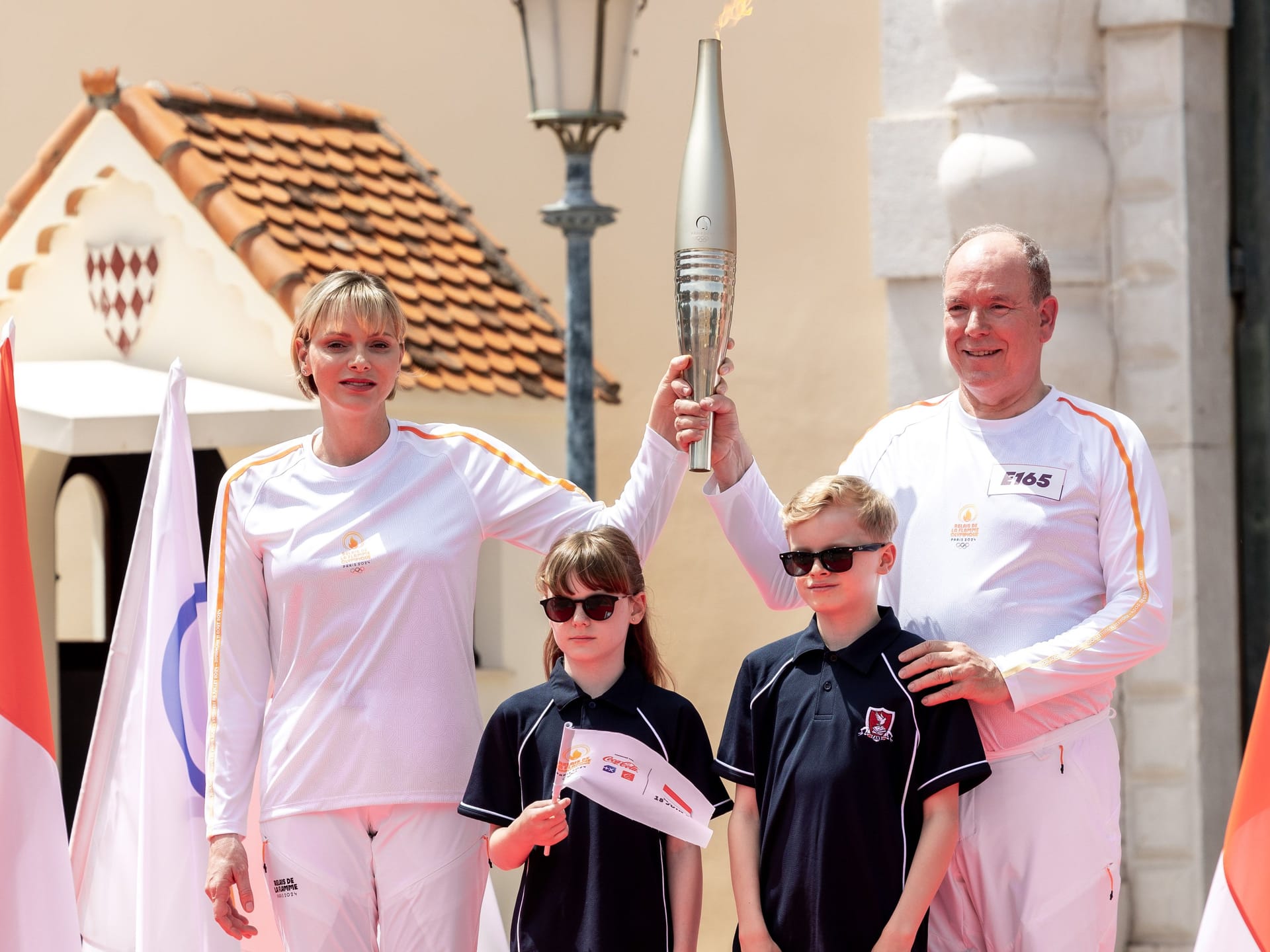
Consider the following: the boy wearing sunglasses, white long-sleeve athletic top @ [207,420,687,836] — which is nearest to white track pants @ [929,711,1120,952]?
the boy wearing sunglasses

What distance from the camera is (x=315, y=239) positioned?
6777mm

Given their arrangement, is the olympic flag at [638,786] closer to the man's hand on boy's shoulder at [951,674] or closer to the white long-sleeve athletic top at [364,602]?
the white long-sleeve athletic top at [364,602]

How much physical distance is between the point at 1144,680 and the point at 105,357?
407cm

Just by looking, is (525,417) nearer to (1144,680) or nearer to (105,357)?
(105,357)

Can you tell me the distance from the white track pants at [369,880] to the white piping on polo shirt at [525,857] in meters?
0.15

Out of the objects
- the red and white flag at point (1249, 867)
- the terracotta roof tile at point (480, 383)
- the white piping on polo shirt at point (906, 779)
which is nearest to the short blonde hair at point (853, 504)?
the white piping on polo shirt at point (906, 779)

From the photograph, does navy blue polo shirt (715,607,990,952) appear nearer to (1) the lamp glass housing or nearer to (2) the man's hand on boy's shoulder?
(2) the man's hand on boy's shoulder

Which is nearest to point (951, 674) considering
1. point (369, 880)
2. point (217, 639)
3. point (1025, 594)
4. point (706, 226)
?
point (1025, 594)

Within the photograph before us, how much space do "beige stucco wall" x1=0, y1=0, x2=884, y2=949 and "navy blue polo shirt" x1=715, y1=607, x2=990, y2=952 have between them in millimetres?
3472

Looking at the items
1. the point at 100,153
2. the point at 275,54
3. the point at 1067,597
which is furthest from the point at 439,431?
the point at 275,54

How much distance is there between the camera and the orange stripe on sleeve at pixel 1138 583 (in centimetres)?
326

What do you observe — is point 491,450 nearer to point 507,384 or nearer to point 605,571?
point 605,571

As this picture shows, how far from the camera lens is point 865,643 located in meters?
3.30

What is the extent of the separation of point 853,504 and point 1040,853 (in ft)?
2.33
